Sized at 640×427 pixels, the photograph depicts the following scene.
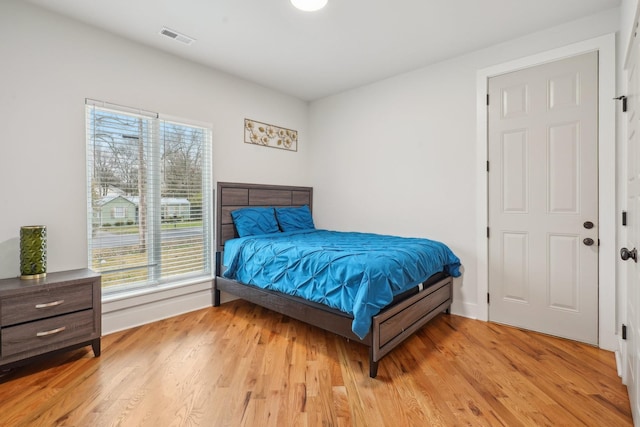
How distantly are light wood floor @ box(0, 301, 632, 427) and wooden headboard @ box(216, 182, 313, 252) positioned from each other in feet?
3.98

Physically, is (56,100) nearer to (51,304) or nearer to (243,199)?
(51,304)

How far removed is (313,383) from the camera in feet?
6.43

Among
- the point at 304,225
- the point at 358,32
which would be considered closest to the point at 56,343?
the point at 304,225

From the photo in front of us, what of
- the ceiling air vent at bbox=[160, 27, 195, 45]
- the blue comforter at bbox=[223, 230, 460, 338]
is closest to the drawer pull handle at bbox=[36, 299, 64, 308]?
the blue comforter at bbox=[223, 230, 460, 338]

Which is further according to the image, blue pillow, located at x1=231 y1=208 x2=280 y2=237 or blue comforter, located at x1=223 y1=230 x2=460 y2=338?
blue pillow, located at x1=231 y1=208 x2=280 y2=237

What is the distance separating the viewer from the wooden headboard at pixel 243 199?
3496 mm

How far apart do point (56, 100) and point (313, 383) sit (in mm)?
2938

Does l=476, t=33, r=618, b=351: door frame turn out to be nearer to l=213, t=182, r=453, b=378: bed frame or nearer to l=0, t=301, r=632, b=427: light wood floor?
l=0, t=301, r=632, b=427: light wood floor

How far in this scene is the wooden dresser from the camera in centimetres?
194

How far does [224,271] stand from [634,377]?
323cm

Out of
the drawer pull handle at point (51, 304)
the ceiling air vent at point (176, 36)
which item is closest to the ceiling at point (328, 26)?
the ceiling air vent at point (176, 36)

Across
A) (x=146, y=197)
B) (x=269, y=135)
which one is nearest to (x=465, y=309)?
(x=269, y=135)

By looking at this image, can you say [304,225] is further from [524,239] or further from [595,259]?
[595,259]

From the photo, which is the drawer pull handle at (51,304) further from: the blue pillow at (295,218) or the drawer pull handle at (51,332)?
the blue pillow at (295,218)
